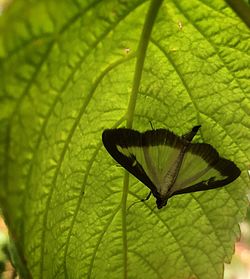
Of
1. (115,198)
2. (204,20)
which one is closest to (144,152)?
(115,198)

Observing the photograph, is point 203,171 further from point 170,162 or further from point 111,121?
point 111,121

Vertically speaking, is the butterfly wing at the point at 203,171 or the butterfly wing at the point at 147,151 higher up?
the butterfly wing at the point at 147,151

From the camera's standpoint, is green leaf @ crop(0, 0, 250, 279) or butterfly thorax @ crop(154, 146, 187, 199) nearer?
green leaf @ crop(0, 0, 250, 279)

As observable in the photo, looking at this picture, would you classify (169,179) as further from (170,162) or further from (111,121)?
(111,121)

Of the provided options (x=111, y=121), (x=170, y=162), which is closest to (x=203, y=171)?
(x=170, y=162)

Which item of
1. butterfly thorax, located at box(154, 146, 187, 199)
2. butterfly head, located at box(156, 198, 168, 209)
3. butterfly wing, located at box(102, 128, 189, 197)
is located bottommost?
butterfly head, located at box(156, 198, 168, 209)
